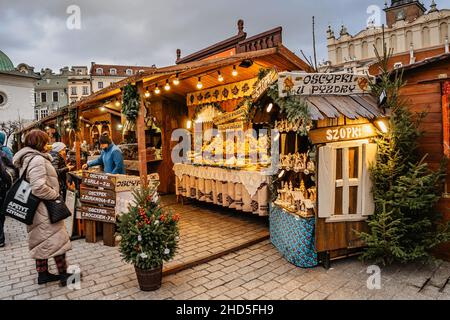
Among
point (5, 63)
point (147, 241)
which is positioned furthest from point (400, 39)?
point (5, 63)

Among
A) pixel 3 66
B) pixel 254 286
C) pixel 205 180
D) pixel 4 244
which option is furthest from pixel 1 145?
pixel 3 66

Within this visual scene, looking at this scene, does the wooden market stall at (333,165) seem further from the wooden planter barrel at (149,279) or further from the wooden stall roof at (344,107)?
the wooden planter barrel at (149,279)

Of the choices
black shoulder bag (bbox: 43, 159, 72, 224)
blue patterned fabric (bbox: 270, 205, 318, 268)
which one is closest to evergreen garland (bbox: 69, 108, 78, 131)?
black shoulder bag (bbox: 43, 159, 72, 224)

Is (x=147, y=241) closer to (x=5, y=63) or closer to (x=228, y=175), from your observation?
(x=228, y=175)

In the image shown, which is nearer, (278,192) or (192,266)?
(192,266)

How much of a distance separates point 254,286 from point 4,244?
210 inches

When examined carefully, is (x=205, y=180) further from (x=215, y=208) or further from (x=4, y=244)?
(x=4, y=244)

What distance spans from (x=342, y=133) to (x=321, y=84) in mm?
842

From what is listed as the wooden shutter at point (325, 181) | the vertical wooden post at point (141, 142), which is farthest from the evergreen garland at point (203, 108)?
the wooden shutter at point (325, 181)

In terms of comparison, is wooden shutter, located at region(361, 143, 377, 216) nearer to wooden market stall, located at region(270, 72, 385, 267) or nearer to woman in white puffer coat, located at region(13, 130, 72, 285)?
wooden market stall, located at region(270, 72, 385, 267)

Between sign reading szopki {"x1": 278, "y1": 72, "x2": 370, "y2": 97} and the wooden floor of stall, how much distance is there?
2644 millimetres

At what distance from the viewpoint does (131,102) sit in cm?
551

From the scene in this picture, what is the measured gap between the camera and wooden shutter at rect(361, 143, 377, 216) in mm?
4883
